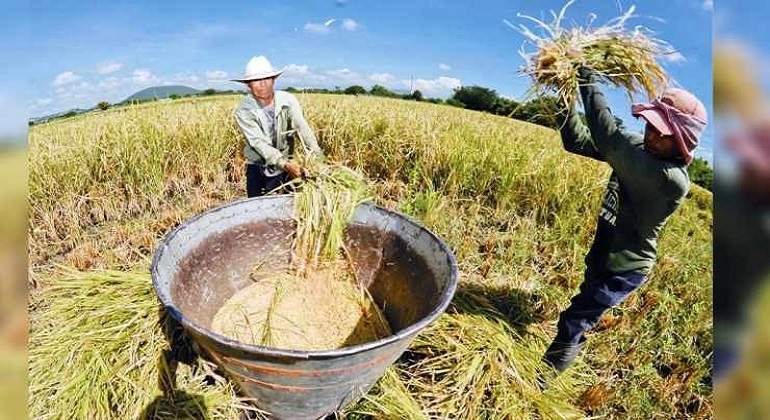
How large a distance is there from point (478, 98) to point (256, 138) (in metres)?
5.28

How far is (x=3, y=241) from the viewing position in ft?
2.51

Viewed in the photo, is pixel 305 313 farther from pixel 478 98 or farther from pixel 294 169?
pixel 478 98

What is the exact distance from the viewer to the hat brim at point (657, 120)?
83.3 inches

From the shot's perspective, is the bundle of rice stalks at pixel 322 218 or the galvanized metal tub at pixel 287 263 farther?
the bundle of rice stalks at pixel 322 218

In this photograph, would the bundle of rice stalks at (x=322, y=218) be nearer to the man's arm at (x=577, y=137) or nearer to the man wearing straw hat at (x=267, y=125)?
the man wearing straw hat at (x=267, y=125)

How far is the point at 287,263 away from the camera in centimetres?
288

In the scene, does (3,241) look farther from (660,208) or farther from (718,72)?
(660,208)

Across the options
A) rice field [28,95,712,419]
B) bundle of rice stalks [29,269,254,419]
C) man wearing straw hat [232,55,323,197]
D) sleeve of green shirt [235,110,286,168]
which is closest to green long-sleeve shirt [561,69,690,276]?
rice field [28,95,712,419]

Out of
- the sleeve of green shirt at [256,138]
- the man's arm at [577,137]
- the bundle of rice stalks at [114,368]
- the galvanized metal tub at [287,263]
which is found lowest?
the bundle of rice stalks at [114,368]

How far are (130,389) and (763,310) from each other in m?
2.70

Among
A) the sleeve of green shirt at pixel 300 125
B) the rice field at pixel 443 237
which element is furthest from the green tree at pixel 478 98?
the sleeve of green shirt at pixel 300 125

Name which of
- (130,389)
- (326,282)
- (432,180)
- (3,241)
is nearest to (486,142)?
(432,180)

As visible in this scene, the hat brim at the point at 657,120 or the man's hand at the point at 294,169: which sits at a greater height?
the hat brim at the point at 657,120

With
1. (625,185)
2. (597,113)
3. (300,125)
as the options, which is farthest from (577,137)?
(300,125)
